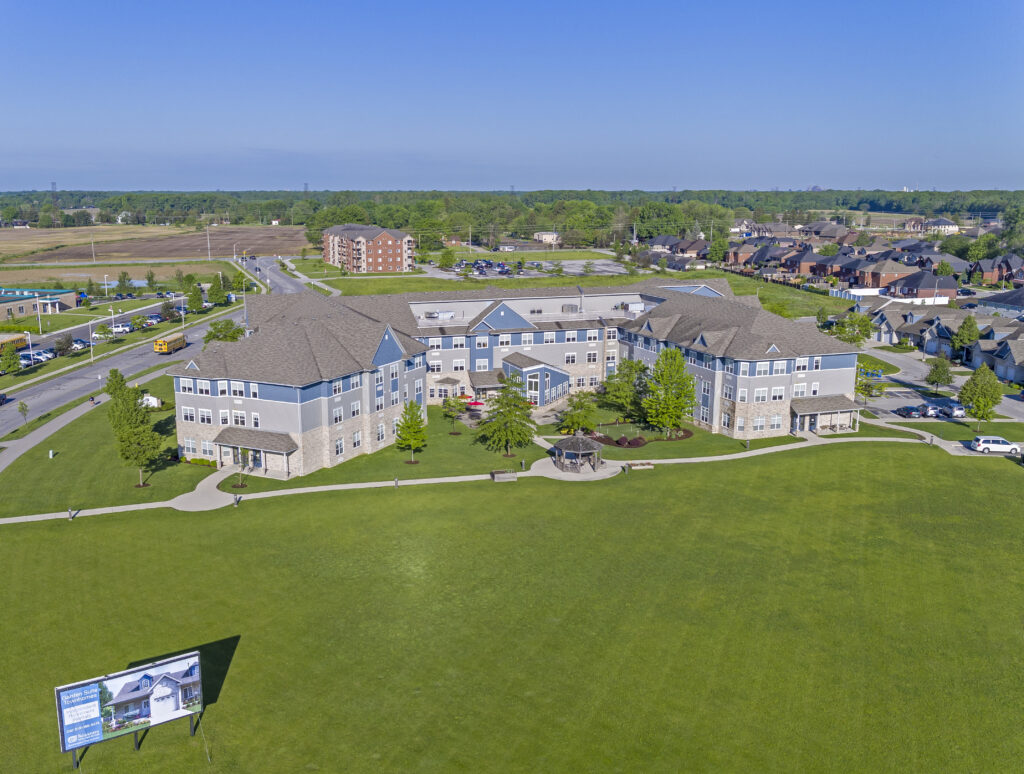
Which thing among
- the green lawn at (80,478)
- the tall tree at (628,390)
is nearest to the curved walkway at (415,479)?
the green lawn at (80,478)

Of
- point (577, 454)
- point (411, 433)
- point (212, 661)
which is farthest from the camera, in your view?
point (411, 433)

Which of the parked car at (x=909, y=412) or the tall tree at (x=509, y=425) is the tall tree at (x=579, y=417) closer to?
the tall tree at (x=509, y=425)

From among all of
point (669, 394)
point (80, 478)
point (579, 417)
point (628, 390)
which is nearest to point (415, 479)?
point (579, 417)

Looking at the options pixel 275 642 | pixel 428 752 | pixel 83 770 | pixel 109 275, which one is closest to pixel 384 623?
pixel 275 642

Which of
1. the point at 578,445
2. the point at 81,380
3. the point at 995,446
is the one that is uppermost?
the point at 578,445

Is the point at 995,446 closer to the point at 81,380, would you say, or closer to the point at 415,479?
the point at 415,479

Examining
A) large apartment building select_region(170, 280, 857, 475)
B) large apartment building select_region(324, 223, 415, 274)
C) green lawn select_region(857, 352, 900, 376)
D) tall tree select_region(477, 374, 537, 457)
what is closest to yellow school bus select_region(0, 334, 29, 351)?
large apartment building select_region(170, 280, 857, 475)

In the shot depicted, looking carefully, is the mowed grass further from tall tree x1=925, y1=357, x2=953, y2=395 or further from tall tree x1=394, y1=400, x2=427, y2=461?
tall tree x1=925, y1=357, x2=953, y2=395
